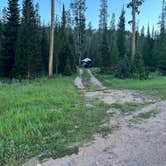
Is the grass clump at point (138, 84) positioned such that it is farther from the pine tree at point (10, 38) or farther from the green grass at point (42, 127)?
the pine tree at point (10, 38)

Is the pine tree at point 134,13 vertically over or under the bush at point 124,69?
over

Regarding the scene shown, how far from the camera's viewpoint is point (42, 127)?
773 centimetres

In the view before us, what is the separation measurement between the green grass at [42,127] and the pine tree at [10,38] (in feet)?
64.8

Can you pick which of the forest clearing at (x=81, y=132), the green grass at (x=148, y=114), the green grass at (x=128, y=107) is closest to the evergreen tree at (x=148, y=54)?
the green grass at (x=128, y=107)

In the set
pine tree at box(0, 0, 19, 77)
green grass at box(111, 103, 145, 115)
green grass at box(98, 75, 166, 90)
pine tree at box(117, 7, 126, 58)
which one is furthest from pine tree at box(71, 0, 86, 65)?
green grass at box(111, 103, 145, 115)

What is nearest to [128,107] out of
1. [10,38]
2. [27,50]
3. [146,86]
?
[146,86]

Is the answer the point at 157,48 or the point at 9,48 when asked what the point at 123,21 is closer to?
the point at 157,48

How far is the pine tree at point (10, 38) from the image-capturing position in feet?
100

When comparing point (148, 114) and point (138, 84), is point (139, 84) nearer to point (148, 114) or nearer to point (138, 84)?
point (138, 84)

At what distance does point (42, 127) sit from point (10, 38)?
80.2ft

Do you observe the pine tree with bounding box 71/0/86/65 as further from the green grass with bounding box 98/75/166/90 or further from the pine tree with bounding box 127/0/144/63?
the green grass with bounding box 98/75/166/90

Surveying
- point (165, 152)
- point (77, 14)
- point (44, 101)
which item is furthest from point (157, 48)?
point (165, 152)

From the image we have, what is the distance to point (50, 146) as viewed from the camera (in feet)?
21.1

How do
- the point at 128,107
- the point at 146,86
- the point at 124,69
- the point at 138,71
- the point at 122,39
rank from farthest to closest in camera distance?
the point at 122,39 → the point at 124,69 → the point at 138,71 → the point at 146,86 → the point at 128,107
